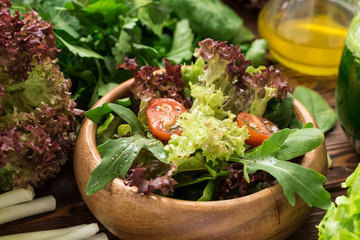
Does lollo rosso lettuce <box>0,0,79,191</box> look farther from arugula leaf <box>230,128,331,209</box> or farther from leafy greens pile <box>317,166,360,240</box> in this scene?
leafy greens pile <box>317,166,360,240</box>

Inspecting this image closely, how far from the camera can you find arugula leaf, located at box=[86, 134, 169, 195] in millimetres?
1077

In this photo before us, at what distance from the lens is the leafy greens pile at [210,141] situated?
1077 millimetres

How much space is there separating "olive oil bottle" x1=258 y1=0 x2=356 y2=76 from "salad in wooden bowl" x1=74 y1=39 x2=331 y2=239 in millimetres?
604

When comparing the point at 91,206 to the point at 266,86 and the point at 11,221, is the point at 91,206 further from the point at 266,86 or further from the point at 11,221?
the point at 266,86

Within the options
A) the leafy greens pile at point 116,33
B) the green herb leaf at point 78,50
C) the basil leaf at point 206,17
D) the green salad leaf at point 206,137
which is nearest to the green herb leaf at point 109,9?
the leafy greens pile at point 116,33

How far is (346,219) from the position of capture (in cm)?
98

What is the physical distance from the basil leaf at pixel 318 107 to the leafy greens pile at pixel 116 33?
244 mm

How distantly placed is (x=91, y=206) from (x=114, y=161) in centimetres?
15

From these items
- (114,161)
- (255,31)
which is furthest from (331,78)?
(114,161)

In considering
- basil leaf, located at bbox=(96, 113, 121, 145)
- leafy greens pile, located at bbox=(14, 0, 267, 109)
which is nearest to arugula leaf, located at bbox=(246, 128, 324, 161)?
basil leaf, located at bbox=(96, 113, 121, 145)

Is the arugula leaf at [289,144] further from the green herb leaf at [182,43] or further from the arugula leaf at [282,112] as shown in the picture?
the green herb leaf at [182,43]

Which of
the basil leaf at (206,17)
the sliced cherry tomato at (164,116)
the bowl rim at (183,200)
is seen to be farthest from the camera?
the basil leaf at (206,17)

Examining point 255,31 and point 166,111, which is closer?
point 166,111

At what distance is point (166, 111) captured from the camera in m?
1.24
